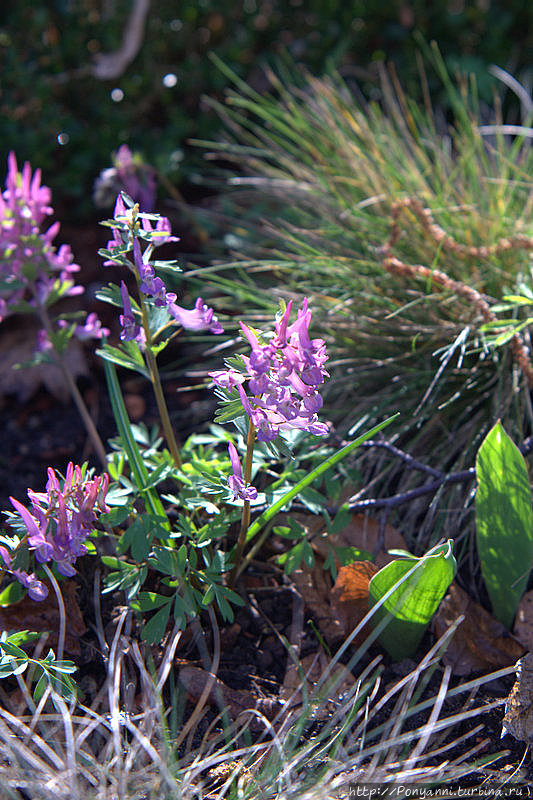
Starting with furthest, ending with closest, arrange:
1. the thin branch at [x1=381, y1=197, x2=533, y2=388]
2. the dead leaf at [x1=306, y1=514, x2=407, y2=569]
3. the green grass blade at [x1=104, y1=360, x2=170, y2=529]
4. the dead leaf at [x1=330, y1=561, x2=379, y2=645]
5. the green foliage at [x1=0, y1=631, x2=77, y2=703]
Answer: the thin branch at [x1=381, y1=197, x2=533, y2=388], the dead leaf at [x1=306, y1=514, x2=407, y2=569], the dead leaf at [x1=330, y1=561, x2=379, y2=645], the green grass blade at [x1=104, y1=360, x2=170, y2=529], the green foliage at [x1=0, y1=631, x2=77, y2=703]

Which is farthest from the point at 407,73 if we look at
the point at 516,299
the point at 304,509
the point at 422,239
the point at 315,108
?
the point at 304,509

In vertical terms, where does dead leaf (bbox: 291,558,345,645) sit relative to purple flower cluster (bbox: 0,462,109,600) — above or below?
below

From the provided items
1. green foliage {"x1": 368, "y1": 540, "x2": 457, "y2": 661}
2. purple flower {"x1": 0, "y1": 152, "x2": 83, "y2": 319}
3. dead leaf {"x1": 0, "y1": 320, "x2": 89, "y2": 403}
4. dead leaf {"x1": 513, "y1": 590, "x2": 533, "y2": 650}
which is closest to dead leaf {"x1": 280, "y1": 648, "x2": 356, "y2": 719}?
green foliage {"x1": 368, "y1": 540, "x2": 457, "y2": 661}

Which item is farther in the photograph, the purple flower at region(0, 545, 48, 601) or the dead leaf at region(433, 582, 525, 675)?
the dead leaf at region(433, 582, 525, 675)

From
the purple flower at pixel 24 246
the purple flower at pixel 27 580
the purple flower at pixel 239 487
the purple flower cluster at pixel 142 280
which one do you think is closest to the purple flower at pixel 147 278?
the purple flower cluster at pixel 142 280

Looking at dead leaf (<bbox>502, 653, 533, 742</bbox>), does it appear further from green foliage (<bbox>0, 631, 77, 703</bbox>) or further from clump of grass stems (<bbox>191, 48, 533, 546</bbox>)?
green foliage (<bbox>0, 631, 77, 703</bbox>)

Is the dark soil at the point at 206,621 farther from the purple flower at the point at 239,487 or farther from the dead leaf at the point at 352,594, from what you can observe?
the purple flower at the point at 239,487

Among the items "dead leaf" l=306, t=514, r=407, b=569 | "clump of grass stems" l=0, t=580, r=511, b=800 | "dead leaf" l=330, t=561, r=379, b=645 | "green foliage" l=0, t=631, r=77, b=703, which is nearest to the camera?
"clump of grass stems" l=0, t=580, r=511, b=800
